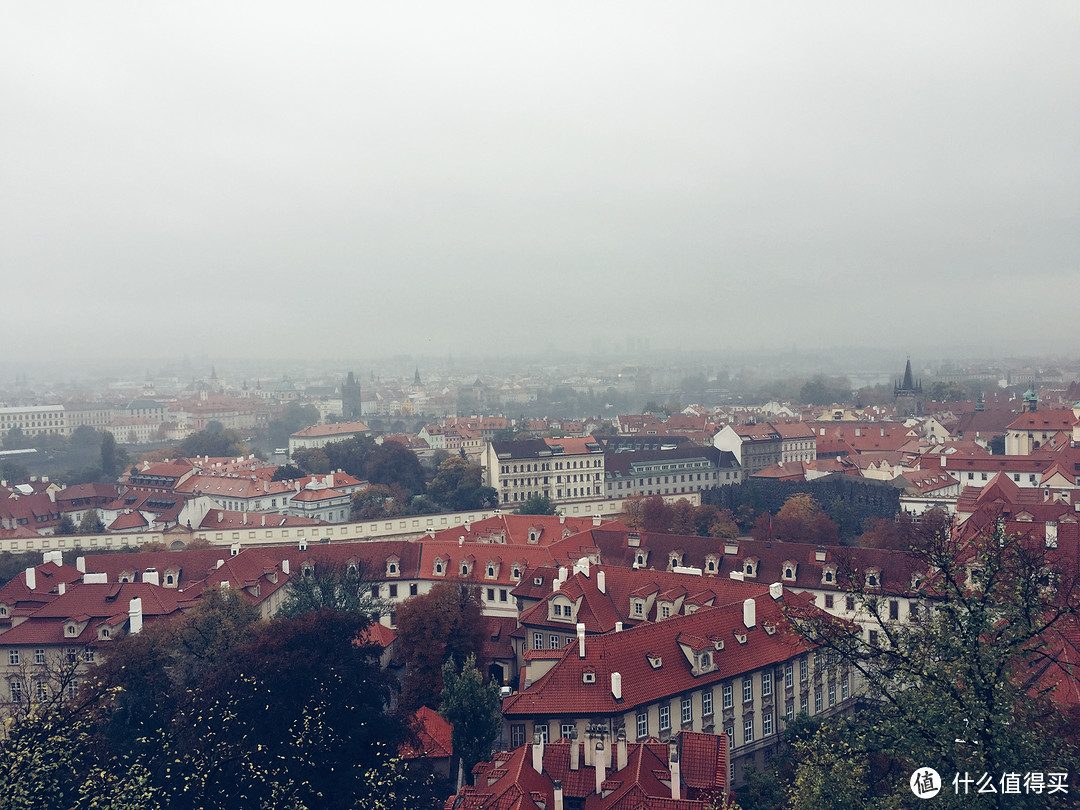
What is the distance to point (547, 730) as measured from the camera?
27641 millimetres

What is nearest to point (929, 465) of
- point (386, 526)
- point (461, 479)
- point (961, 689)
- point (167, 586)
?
point (461, 479)

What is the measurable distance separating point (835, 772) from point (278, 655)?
15.8 metres

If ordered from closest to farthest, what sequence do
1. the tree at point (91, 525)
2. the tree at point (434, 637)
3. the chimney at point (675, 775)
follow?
the chimney at point (675, 775), the tree at point (434, 637), the tree at point (91, 525)

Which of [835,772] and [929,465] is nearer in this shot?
[835,772]

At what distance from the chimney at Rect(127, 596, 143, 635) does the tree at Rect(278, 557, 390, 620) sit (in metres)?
4.99

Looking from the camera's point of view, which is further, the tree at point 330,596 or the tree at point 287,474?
the tree at point 287,474

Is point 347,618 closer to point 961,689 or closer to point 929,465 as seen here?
point 961,689

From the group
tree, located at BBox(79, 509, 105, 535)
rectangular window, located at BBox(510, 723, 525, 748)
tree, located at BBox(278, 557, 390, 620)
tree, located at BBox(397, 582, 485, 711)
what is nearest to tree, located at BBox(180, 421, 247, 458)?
tree, located at BBox(79, 509, 105, 535)

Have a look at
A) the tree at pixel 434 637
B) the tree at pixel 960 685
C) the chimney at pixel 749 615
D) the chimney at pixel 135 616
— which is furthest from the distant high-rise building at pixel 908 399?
the tree at pixel 960 685

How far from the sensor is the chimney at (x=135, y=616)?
3606 cm

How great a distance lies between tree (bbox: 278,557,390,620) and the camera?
37.6 meters

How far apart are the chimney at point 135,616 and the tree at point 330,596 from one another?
4.99 m

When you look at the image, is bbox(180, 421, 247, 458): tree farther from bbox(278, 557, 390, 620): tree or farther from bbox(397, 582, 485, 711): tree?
bbox(397, 582, 485, 711): tree

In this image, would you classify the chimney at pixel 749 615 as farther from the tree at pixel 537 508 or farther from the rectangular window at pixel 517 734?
the tree at pixel 537 508
